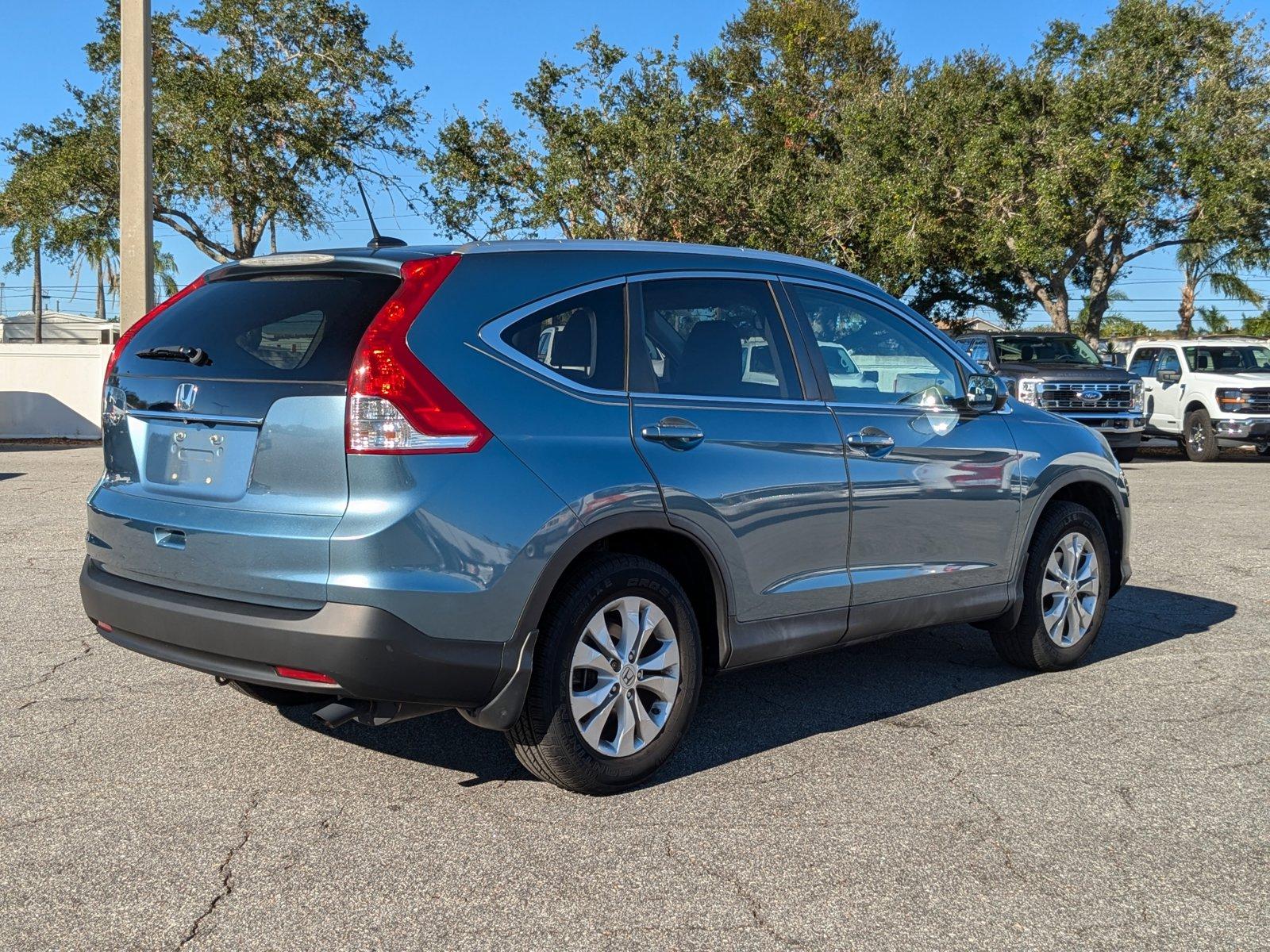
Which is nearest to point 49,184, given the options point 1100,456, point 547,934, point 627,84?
point 627,84

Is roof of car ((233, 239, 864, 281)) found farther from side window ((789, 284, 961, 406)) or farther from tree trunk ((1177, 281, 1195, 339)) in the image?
tree trunk ((1177, 281, 1195, 339))

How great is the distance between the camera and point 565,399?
4.22m

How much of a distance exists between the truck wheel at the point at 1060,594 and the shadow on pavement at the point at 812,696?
17cm

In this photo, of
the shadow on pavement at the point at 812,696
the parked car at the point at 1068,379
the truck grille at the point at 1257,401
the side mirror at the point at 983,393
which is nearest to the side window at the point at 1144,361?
the truck grille at the point at 1257,401

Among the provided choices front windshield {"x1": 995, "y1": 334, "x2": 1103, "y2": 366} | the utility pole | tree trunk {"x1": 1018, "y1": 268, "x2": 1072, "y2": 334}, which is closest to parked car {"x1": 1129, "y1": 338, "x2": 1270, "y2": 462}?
front windshield {"x1": 995, "y1": 334, "x2": 1103, "y2": 366}

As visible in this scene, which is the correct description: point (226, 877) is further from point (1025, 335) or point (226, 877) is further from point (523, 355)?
point (1025, 335)

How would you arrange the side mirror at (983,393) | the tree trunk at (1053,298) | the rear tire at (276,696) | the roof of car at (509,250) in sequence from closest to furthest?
the roof of car at (509,250)
the rear tire at (276,696)
the side mirror at (983,393)
the tree trunk at (1053,298)

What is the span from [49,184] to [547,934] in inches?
1089

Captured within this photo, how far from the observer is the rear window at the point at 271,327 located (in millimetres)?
4031

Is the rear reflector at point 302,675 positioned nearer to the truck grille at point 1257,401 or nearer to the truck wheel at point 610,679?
the truck wheel at point 610,679

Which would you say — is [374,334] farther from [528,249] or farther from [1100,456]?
[1100,456]

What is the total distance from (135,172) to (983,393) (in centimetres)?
1183

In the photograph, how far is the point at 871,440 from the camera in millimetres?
5176

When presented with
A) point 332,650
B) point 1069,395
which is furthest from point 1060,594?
point 1069,395
